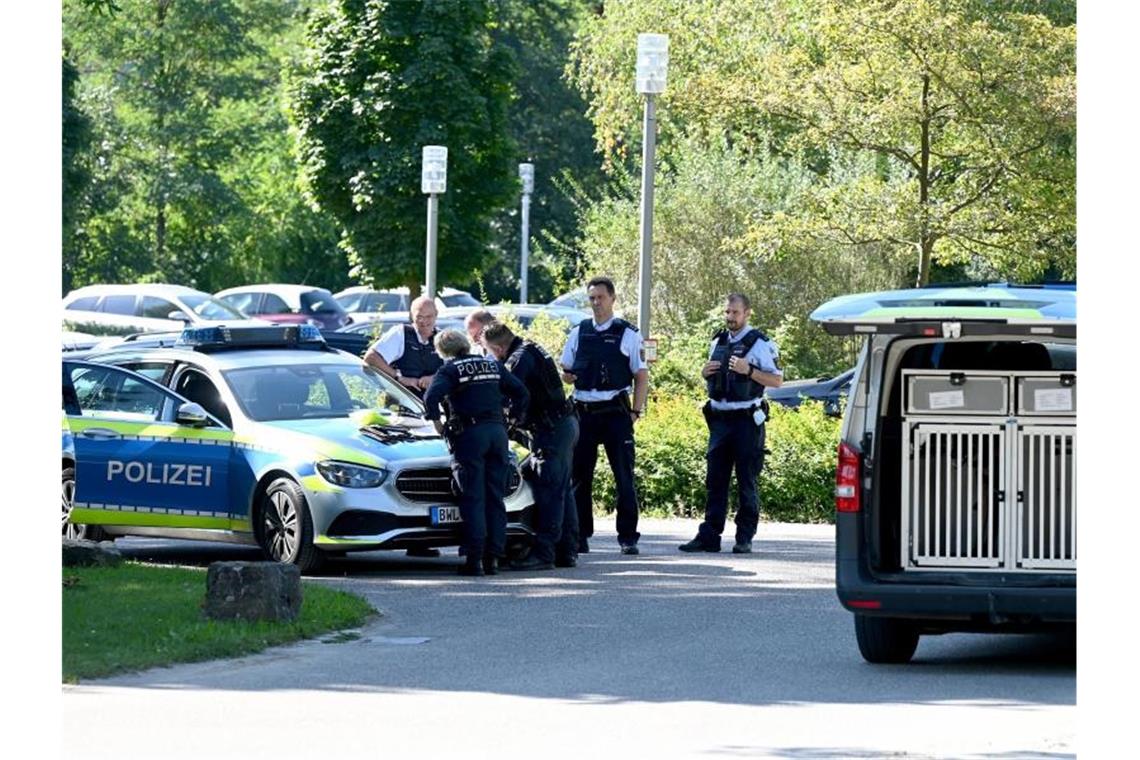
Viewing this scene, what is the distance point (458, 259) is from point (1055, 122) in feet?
37.3

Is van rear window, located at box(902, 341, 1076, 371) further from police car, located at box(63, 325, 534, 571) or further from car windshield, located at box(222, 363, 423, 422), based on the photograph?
car windshield, located at box(222, 363, 423, 422)

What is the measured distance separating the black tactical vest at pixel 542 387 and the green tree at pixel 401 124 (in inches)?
734

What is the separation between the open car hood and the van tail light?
638mm

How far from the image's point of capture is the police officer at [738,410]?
1702 centimetres

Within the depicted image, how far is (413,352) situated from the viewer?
18469 mm

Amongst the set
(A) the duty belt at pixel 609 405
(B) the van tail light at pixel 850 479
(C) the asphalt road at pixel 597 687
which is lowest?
(C) the asphalt road at pixel 597 687

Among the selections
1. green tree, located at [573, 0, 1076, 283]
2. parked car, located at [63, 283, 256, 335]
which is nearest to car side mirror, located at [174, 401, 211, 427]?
green tree, located at [573, 0, 1076, 283]

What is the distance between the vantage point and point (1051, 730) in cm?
973

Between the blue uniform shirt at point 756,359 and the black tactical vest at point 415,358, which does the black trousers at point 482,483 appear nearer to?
the blue uniform shirt at point 756,359

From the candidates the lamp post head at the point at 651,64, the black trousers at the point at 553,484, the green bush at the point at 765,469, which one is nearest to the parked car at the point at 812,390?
the green bush at the point at 765,469

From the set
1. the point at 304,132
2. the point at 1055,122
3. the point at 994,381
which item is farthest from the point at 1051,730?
the point at 304,132

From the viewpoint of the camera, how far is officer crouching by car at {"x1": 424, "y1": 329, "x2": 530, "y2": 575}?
15.5 metres

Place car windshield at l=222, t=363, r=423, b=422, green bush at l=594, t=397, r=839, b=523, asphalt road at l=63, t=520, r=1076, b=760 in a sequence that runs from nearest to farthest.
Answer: asphalt road at l=63, t=520, r=1076, b=760 → car windshield at l=222, t=363, r=423, b=422 → green bush at l=594, t=397, r=839, b=523
